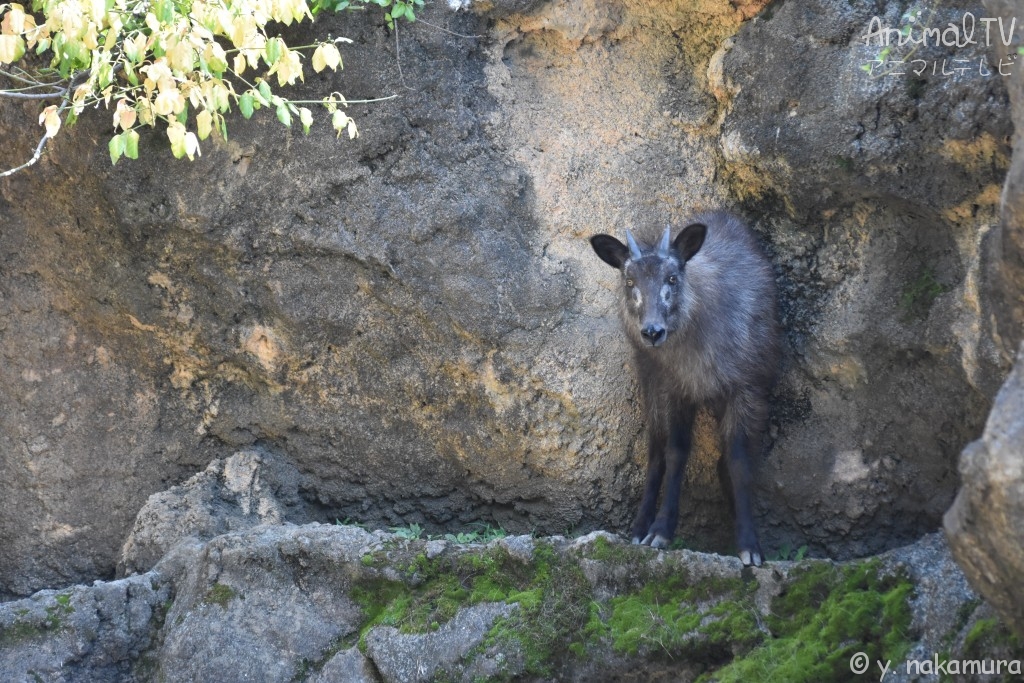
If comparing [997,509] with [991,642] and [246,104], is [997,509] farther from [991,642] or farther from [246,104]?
[246,104]

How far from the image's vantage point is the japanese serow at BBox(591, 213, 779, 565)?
5492 mm

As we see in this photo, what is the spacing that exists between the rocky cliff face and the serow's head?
0.55 metres

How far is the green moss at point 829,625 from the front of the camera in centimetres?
445

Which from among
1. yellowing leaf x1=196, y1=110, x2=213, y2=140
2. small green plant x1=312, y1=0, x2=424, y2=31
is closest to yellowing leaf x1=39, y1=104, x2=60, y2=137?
yellowing leaf x1=196, y1=110, x2=213, y2=140

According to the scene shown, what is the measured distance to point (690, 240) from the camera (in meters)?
5.58

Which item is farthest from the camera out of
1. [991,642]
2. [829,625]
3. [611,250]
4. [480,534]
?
[480,534]

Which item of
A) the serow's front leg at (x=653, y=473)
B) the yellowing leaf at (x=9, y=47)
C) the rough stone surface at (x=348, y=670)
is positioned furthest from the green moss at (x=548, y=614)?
the yellowing leaf at (x=9, y=47)

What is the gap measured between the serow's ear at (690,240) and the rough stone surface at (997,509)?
215 cm

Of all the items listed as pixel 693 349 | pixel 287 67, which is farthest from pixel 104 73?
pixel 693 349

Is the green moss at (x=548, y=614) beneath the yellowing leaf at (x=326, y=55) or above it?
beneath

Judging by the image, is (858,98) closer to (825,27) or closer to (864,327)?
(825,27)

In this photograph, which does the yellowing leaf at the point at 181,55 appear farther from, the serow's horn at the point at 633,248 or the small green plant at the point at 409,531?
the small green plant at the point at 409,531

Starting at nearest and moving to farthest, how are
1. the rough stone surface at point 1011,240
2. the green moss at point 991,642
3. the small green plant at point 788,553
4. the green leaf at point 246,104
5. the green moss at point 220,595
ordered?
the rough stone surface at point 1011,240, the green moss at point 991,642, the green leaf at point 246,104, the green moss at point 220,595, the small green plant at point 788,553

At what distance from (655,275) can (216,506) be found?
2631mm
